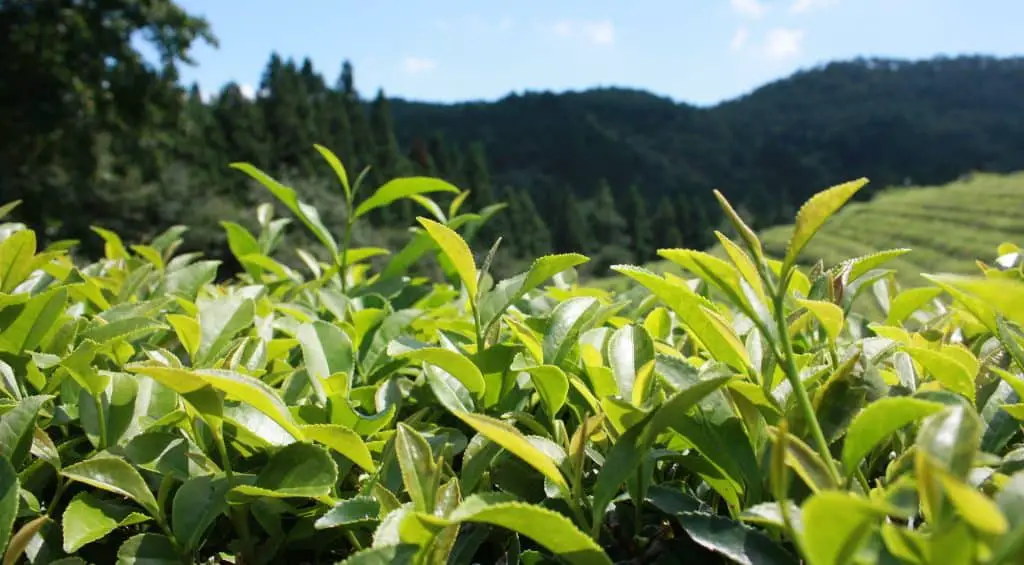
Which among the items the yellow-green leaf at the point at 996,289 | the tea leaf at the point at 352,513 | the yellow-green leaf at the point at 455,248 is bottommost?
A: the tea leaf at the point at 352,513

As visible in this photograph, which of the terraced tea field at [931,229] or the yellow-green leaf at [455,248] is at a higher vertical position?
the yellow-green leaf at [455,248]

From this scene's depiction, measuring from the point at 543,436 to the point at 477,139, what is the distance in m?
67.8

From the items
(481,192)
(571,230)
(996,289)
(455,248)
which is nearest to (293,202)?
(455,248)

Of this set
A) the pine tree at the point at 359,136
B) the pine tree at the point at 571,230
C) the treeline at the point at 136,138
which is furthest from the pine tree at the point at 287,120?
the pine tree at the point at 571,230

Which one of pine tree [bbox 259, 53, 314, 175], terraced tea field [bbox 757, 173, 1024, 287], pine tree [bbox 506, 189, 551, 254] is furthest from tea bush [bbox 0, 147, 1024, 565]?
pine tree [bbox 506, 189, 551, 254]

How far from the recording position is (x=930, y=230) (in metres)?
13.2

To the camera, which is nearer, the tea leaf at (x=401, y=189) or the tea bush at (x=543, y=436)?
the tea bush at (x=543, y=436)

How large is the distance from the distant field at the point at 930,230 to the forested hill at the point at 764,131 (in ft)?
110

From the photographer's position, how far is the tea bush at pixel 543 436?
41 centimetres

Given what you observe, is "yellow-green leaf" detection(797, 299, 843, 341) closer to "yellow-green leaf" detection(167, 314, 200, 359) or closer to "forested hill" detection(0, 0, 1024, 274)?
"yellow-green leaf" detection(167, 314, 200, 359)

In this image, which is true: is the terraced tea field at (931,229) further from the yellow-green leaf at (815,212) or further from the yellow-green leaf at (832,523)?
the yellow-green leaf at (832,523)

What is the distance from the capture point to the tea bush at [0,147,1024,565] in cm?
41

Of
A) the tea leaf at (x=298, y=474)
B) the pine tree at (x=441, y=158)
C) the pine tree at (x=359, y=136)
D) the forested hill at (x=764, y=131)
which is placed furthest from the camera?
the forested hill at (x=764, y=131)

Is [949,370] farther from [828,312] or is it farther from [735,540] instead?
[735,540]
